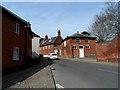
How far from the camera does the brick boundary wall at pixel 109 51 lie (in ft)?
128

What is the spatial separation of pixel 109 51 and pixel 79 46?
2746 centimetres

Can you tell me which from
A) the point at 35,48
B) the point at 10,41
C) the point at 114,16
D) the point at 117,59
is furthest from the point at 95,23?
the point at 10,41

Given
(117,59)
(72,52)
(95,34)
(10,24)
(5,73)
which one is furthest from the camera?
(95,34)

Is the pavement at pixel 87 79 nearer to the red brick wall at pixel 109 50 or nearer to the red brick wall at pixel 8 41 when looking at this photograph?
the red brick wall at pixel 8 41

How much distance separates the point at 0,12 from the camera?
19781mm

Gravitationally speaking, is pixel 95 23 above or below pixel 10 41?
above

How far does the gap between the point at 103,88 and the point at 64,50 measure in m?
63.5

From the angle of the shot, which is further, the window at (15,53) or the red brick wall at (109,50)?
the red brick wall at (109,50)

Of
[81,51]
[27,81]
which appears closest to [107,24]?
[81,51]

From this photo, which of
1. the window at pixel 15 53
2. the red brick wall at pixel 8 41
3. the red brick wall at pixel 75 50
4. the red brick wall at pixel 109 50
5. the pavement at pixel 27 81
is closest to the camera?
the pavement at pixel 27 81

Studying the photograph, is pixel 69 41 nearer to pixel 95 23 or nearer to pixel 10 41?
pixel 95 23

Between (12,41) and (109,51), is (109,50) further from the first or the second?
(12,41)

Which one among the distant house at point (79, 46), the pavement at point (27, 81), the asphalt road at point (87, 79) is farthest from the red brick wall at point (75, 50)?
the pavement at point (27, 81)

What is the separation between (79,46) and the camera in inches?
2734
